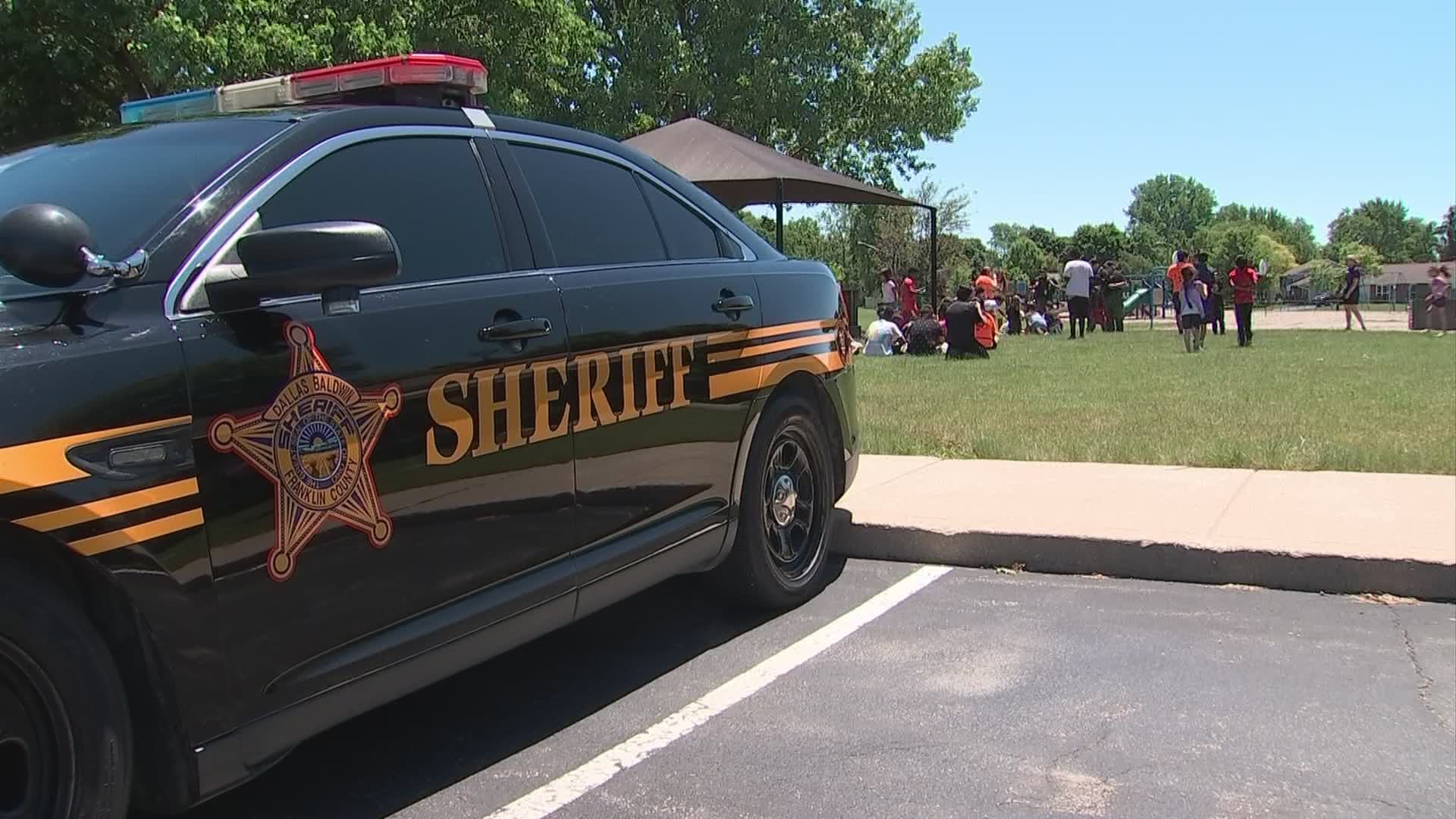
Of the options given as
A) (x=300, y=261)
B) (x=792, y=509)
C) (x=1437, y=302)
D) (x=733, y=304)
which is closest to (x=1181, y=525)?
(x=792, y=509)

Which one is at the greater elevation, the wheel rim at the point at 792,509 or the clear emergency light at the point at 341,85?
the clear emergency light at the point at 341,85

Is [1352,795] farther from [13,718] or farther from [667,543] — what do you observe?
[13,718]

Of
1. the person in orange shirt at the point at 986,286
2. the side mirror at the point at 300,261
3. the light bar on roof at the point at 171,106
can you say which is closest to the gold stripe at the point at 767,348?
the side mirror at the point at 300,261

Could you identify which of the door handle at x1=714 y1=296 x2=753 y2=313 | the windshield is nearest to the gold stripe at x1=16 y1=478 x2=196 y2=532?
the windshield

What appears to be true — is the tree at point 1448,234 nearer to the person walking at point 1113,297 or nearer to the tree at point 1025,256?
the tree at point 1025,256

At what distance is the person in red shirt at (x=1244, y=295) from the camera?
18.0 meters

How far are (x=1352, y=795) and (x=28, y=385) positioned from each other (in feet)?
10.8

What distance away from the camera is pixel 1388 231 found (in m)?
147

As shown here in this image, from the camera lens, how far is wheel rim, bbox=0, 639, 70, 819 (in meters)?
2.09

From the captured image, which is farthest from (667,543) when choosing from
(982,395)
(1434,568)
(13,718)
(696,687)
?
(982,395)

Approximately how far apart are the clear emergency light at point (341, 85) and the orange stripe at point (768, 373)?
1299mm

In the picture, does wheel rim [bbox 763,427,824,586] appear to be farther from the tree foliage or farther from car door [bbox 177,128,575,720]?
the tree foliage

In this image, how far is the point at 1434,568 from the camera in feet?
15.3

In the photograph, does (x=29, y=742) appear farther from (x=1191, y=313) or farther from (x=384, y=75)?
(x=1191, y=313)
